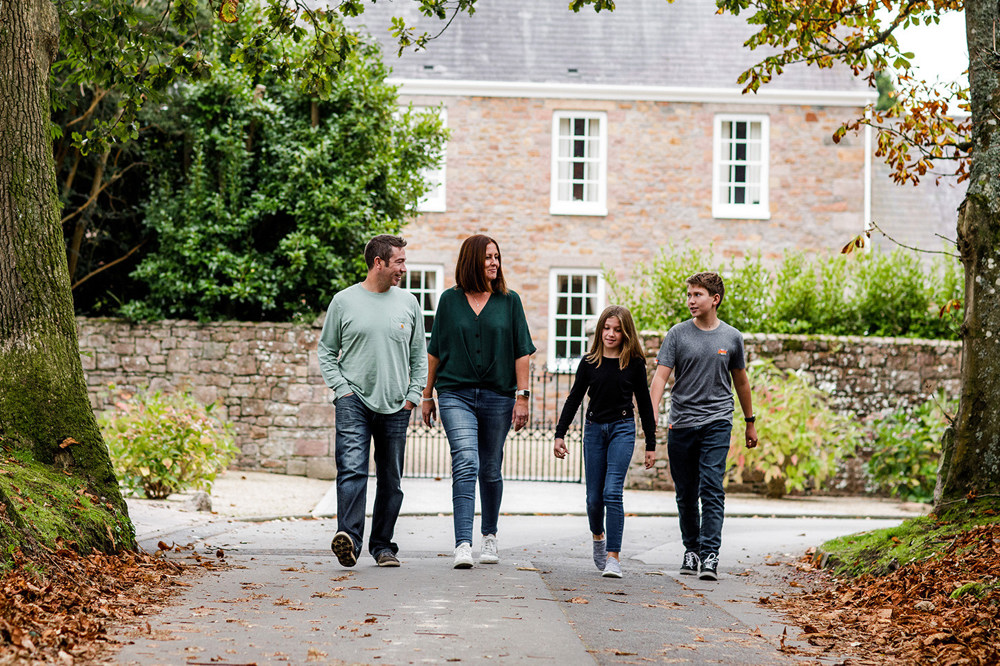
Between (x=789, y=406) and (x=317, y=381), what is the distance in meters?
6.08

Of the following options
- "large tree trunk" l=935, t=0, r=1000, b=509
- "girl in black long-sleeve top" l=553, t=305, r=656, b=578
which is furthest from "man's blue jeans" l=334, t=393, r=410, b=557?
"large tree trunk" l=935, t=0, r=1000, b=509

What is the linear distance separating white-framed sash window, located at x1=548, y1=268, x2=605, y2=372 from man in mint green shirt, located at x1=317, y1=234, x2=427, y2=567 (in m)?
15.8

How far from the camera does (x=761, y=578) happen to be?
763 cm

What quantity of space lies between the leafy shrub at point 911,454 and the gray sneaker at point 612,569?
8261 millimetres

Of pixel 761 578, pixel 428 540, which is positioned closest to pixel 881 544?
pixel 761 578

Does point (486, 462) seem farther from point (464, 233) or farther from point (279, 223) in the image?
point (464, 233)

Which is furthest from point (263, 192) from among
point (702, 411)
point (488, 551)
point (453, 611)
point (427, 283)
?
point (453, 611)

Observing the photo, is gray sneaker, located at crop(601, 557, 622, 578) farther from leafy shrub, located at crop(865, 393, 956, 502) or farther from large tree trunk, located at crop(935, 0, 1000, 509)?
leafy shrub, located at crop(865, 393, 956, 502)

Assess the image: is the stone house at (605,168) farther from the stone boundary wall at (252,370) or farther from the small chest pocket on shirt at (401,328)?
the small chest pocket on shirt at (401,328)

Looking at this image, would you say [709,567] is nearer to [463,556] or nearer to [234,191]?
[463,556]

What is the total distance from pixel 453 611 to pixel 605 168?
1858cm

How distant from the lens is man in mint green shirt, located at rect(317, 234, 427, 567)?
692 centimetres

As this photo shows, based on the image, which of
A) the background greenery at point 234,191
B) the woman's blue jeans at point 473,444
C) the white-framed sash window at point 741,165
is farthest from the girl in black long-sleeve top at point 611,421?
the white-framed sash window at point 741,165

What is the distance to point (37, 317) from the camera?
6.59 m
